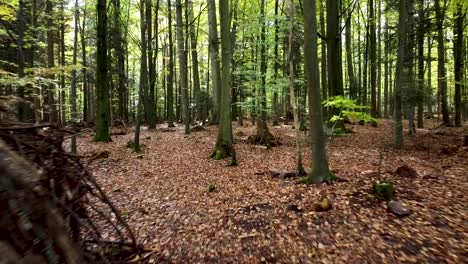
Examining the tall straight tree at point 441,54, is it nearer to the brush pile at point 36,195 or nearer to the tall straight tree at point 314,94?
the tall straight tree at point 314,94

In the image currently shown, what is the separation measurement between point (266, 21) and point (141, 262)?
13477mm

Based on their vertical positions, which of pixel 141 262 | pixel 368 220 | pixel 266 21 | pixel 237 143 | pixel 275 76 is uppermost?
pixel 266 21

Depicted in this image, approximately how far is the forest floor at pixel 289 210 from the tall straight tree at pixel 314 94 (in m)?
0.49

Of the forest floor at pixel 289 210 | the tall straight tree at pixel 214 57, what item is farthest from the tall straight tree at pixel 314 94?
the tall straight tree at pixel 214 57

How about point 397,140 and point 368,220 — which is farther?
point 397,140

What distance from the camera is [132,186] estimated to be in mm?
8414

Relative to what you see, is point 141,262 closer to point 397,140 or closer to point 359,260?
point 359,260

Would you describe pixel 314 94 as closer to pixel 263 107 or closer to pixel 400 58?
pixel 400 58

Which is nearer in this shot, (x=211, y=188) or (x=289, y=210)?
(x=289, y=210)

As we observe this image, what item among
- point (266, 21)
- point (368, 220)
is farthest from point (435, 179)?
point (266, 21)

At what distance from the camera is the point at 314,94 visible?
6992 mm

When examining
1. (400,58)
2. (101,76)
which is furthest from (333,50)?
(101,76)

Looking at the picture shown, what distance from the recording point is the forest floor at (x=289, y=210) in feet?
14.5

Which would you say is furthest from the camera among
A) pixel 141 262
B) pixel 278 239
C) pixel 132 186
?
pixel 132 186
